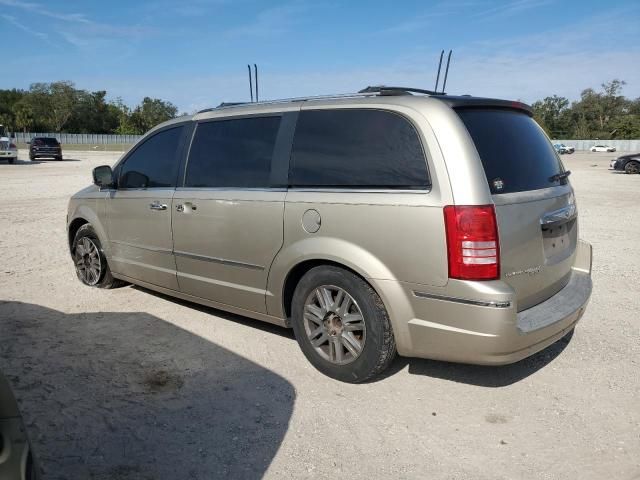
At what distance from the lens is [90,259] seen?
6008mm

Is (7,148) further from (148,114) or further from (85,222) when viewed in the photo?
(148,114)

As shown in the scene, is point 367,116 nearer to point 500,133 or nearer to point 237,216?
point 500,133

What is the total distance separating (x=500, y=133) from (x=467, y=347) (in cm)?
139

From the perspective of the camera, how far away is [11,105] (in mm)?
97250

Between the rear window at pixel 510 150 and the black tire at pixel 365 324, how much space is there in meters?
1.03

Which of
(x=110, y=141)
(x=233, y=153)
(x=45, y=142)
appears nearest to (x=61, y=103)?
(x=110, y=141)

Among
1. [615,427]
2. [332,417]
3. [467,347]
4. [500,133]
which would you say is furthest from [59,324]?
[615,427]

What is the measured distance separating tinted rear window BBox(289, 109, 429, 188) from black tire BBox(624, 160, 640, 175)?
2729 cm

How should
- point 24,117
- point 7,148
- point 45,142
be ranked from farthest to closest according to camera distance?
point 24,117
point 45,142
point 7,148

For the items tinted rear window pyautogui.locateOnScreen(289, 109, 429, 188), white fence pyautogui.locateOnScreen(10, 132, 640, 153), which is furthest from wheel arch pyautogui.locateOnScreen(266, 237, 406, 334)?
white fence pyautogui.locateOnScreen(10, 132, 640, 153)

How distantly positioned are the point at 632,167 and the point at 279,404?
2806 cm

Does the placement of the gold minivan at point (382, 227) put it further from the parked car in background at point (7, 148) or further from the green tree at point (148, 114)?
the green tree at point (148, 114)

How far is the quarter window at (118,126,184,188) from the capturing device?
4902 mm

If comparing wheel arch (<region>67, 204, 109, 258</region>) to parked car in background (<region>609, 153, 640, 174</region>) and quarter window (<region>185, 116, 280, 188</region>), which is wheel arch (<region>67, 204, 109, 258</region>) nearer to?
quarter window (<region>185, 116, 280, 188</region>)
